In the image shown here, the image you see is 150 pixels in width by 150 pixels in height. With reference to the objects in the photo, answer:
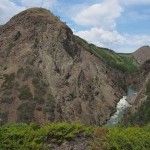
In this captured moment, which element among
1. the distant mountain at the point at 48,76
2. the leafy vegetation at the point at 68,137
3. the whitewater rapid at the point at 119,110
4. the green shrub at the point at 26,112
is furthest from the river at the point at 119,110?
the leafy vegetation at the point at 68,137

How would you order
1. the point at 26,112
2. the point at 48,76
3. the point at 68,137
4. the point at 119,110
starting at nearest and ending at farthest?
the point at 68,137, the point at 26,112, the point at 48,76, the point at 119,110

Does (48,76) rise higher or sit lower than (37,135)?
higher

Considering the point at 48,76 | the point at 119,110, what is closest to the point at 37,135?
the point at 48,76

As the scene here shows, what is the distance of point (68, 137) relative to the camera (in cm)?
2444

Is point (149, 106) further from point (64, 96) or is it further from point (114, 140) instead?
point (114, 140)

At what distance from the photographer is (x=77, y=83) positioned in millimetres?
86812

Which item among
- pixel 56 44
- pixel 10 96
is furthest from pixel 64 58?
pixel 10 96

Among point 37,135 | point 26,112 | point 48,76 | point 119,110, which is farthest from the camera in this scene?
point 119,110

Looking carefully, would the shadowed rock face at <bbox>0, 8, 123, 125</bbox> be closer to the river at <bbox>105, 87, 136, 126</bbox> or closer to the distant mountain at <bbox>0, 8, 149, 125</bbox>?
the distant mountain at <bbox>0, 8, 149, 125</bbox>

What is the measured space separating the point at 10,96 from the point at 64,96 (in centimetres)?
992

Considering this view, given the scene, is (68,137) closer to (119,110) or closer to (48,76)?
(48,76)

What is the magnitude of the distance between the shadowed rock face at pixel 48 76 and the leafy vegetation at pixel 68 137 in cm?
4868

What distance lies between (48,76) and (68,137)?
198ft

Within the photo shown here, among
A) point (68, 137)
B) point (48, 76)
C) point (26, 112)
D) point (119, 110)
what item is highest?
point (48, 76)
